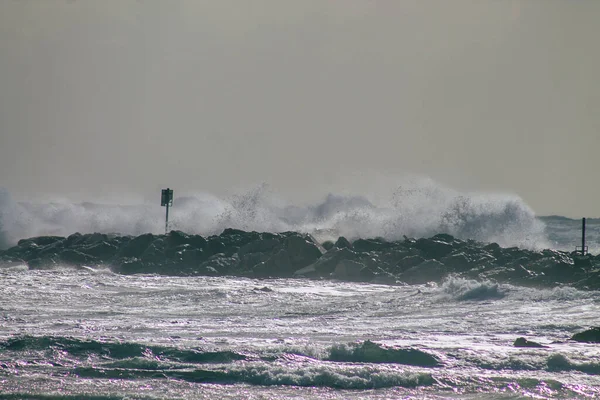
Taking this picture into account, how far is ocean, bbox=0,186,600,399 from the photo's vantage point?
976cm

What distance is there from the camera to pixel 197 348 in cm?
1159

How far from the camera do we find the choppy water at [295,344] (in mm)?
9609

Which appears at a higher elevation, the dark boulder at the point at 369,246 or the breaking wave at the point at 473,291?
the dark boulder at the point at 369,246

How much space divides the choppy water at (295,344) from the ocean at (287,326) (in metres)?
0.03

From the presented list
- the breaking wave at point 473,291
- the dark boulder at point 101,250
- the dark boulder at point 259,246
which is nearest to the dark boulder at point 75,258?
the dark boulder at point 101,250

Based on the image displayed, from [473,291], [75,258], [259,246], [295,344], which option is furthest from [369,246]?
[295,344]

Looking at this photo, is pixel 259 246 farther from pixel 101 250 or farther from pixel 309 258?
pixel 101 250

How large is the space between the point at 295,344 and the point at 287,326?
2.67 m

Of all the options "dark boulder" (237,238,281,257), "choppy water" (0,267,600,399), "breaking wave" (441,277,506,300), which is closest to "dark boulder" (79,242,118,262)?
"dark boulder" (237,238,281,257)

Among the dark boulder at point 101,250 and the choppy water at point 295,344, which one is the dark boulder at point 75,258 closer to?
the dark boulder at point 101,250

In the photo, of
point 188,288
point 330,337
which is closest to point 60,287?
point 188,288

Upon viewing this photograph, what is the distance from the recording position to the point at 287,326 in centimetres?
1481

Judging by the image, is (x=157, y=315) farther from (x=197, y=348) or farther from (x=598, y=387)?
(x=598, y=387)

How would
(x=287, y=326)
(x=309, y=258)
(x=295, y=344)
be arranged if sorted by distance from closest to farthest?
(x=295, y=344)
(x=287, y=326)
(x=309, y=258)
